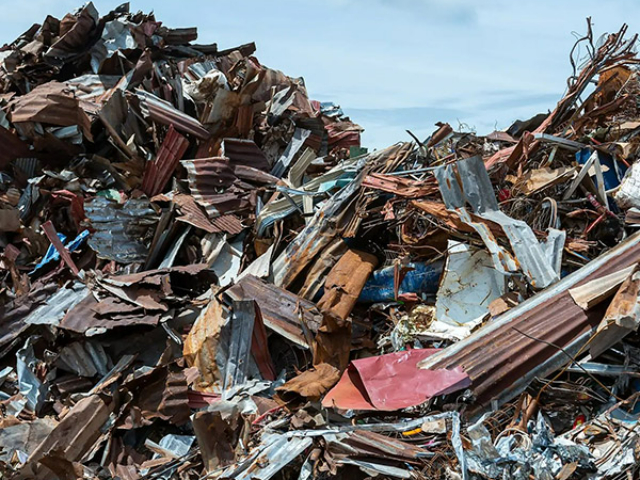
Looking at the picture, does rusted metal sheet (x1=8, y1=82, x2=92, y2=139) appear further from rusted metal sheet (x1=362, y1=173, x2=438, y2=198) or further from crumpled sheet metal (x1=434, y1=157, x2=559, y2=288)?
crumpled sheet metal (x1=434, y1=157, x2=559, y2=288)

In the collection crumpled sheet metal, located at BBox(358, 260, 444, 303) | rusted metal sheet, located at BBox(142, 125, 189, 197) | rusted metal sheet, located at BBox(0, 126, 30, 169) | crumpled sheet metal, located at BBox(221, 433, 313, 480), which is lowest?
crumpled sheet metal, located at BBox(221, 433, 313, 480)

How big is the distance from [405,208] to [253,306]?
6.14 ft

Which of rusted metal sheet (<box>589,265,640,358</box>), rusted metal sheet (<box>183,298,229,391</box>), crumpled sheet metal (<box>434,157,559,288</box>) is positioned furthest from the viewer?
rusted metal sheet (<box>183,298,229,391</box>)

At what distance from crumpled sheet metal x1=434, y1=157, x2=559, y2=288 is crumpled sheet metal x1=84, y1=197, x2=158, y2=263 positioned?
3805 mm

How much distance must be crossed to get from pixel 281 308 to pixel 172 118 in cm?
363

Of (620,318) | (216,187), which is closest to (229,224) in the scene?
(216,187)

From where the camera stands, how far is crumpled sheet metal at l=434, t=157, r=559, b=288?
17.7ft

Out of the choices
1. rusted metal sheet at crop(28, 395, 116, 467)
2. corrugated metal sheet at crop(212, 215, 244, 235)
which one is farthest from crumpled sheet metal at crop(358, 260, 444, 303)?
rusted metal sheet at crop(28, 395, 116, 467)

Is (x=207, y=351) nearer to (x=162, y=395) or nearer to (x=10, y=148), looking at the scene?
(x=162, y=395)

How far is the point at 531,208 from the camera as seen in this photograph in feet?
20.5

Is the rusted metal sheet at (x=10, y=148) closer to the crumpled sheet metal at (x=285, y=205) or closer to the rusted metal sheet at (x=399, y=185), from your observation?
the crumpled sheet metal at (x=285, y=205)

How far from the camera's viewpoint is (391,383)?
5031mm

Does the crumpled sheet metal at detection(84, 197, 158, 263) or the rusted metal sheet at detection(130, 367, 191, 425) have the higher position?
the crumpled sheet metal at detection(84, 197, 158, 263)

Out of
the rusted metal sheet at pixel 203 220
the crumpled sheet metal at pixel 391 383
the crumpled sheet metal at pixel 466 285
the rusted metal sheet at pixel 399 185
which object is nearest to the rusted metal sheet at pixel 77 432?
the crumpled sheet metal at pixel 391 383
